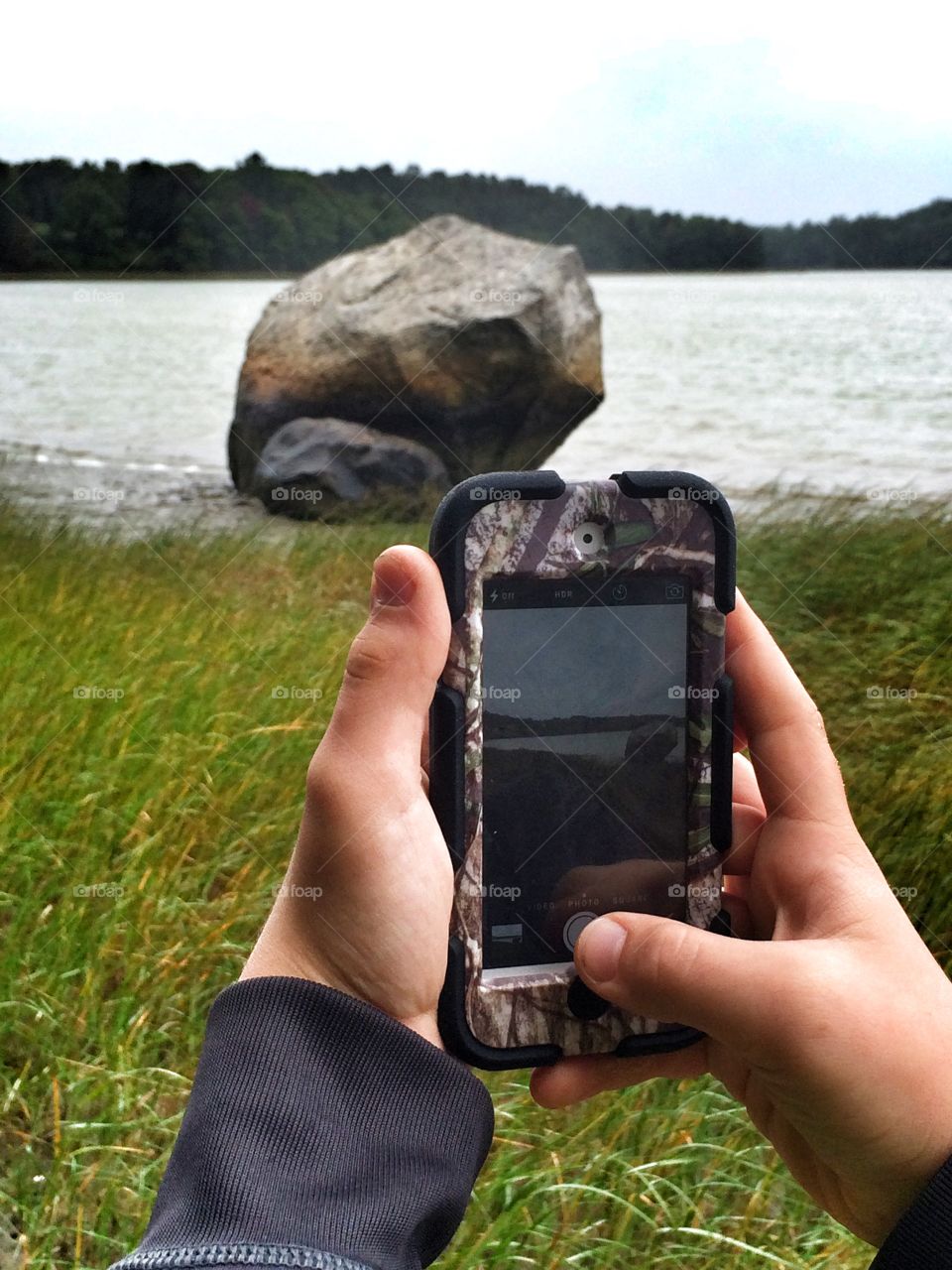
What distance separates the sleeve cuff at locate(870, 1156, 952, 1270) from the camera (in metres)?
0.92

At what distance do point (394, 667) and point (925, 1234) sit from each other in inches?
22.4

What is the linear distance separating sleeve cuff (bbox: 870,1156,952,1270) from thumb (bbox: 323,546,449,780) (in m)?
0.49

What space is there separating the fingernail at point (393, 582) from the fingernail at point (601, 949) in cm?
34

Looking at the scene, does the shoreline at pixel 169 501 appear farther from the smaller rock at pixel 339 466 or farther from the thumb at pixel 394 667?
the thumb at pixel 394 667

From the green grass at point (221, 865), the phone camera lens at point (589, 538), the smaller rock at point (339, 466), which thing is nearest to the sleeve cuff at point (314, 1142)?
the phone camera lens at point (589, 538)

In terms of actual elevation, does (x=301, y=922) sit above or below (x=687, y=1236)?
above

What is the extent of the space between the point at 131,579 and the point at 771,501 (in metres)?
2.11

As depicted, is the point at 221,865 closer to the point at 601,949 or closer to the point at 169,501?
the point at 601,949

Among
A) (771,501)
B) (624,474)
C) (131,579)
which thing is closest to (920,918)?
(624,474)

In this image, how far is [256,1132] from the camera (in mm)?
849

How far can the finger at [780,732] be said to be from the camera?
114 cm

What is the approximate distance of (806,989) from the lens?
97 centimetres

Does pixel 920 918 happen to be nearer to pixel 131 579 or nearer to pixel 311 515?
pixel 131 579

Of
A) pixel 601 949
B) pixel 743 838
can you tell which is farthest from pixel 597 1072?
pixel 743 838
